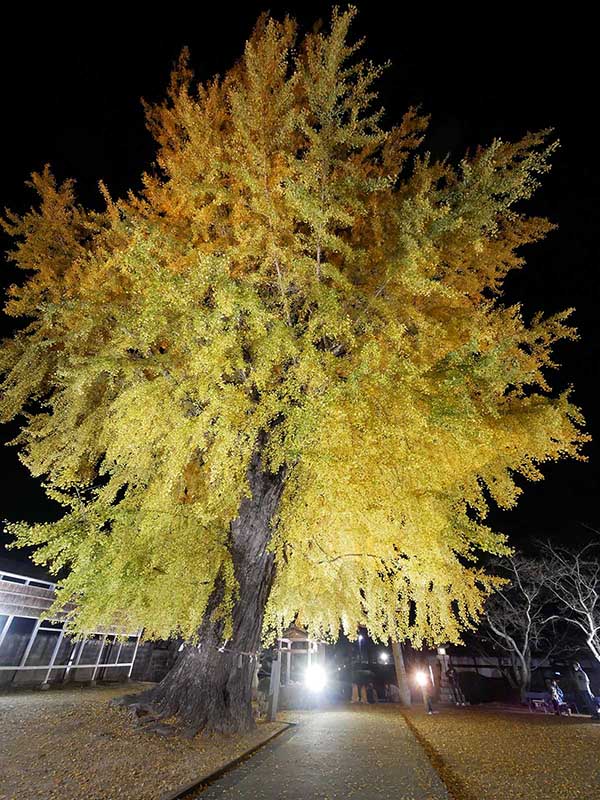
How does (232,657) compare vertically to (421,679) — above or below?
below

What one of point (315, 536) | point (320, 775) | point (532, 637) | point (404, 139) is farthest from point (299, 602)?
point (532, 637)

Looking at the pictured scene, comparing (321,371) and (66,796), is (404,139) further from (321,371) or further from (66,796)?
(66,796)

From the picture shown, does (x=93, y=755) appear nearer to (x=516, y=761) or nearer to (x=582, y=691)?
(x=516, y=761)

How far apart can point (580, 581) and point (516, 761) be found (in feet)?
46.7

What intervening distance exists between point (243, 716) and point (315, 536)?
10.6 feet

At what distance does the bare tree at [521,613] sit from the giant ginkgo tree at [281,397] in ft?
47.8

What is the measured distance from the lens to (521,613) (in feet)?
68.5

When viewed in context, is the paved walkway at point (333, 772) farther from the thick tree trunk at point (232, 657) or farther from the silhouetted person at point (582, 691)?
the silhouetted person at point (582, 691)

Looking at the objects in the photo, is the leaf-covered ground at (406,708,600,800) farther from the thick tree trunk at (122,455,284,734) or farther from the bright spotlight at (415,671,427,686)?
the bright spotlight at (415,671,427,686)

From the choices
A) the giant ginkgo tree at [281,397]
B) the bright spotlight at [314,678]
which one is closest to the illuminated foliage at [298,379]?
the giant ginkgo tree at [281,397]

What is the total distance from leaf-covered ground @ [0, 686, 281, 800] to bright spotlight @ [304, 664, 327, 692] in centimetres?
831

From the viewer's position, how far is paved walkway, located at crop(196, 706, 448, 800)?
3988 mm

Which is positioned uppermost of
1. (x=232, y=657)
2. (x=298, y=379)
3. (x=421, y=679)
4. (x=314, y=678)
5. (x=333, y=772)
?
(x=298, y=379)

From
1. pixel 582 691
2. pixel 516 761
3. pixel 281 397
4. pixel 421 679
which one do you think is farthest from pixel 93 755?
pixel 582 691
